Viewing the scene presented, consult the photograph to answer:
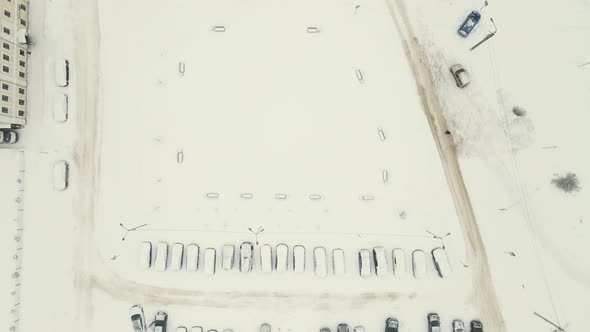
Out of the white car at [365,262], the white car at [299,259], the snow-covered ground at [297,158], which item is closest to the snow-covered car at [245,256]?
the snow-covered ground at [297,158]

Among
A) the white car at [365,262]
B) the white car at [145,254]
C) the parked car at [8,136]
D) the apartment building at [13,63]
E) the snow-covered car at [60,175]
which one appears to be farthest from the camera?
the snow-covered car at [60,175]

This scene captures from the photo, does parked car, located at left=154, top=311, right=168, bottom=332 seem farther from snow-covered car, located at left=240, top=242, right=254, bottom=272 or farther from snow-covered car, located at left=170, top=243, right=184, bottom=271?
snow-covered car, located at left=240, top=242, right=254, bottom=272

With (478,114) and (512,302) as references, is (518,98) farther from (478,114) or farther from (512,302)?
(512,302)

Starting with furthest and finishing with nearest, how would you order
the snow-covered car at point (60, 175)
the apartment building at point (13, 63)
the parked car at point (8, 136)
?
the snow-covered car at point (60, 175) < the parked car at point (8, 136) < the apartment building at point (13, 63)

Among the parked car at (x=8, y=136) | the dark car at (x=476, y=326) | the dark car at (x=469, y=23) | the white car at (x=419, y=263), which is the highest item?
the dark car at (x=469, y=23)

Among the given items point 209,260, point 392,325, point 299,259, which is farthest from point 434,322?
point 209,260

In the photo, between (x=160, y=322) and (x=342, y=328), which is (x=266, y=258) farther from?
(x=160, y=322)

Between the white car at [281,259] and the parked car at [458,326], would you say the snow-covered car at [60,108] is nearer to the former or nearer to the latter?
the white car at [281,259]
